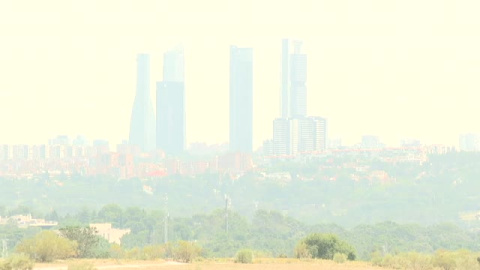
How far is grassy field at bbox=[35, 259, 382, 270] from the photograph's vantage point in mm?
43031

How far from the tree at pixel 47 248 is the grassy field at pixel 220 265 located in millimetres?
865

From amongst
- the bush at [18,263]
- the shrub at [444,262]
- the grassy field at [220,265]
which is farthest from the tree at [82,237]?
the shrub at [444,262]

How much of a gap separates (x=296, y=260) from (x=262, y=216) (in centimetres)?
10645

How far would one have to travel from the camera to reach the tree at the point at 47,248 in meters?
45.7

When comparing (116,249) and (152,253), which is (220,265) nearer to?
(152,253)

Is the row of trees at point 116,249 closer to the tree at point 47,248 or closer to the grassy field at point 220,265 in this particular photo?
the tree at point 47,248

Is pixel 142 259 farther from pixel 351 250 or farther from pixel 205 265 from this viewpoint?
pixel 351 250

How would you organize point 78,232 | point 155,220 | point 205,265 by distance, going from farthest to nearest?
1. point 155,220
2. point 78,232
3. point 205,265

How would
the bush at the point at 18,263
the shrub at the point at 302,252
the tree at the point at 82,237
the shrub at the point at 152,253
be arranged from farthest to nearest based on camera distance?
the tree at the point at 82,237 → the shrub at the point at 302,252 → the shrub at the point at 152,253 → the bush at the point at 18,263

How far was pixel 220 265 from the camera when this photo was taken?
148 ft

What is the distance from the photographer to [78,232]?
55969 millimetres

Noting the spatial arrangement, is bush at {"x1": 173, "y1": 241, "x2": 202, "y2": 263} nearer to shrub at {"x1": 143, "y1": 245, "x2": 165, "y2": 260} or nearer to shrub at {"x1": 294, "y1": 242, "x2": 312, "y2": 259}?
shrub at {"x1": 143, "y1": 245, "x2": 165, "y2": 260}

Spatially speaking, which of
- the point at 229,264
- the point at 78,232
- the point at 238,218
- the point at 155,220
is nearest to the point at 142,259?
the point at 229,264

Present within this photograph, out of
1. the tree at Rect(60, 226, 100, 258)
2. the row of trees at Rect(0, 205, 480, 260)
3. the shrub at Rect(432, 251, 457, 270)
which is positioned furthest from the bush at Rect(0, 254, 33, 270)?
the row of trees at Rect(0, 205, 480, 260)
